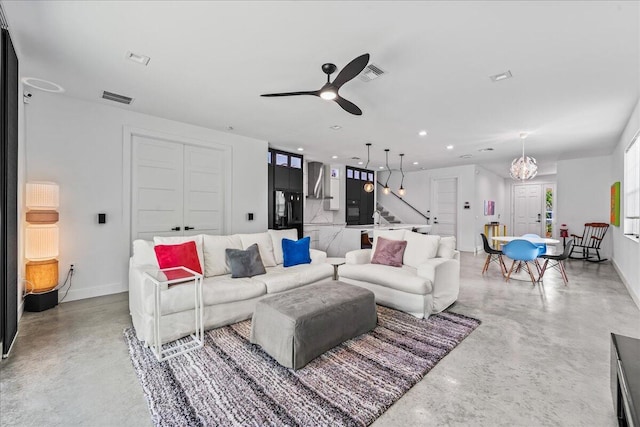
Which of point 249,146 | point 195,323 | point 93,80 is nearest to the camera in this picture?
point 195,323

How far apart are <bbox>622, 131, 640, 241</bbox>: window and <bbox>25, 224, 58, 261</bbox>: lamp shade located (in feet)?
24.0

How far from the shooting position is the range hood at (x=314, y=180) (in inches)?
311

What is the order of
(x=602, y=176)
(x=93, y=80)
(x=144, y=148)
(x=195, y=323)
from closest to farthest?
1. (x=195, y=323)
2. (x=93, y=80)
3. (x=144, y=148)
4. (x=602, y=176)

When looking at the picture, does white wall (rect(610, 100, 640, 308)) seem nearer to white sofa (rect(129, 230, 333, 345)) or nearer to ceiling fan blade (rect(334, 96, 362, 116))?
ceiling fan blade (rect(334, 96, 362, 116))

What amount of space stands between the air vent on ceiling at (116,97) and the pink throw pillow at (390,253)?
3916mm

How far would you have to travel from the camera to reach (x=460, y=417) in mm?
1691

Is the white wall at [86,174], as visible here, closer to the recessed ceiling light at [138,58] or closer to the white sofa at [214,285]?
the white sofa at [214,285]

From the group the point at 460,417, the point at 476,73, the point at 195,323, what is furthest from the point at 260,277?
the point at 476,73

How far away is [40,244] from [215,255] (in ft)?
6.46

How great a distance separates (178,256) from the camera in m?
3.01

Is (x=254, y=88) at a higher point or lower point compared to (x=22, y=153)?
Result: higher

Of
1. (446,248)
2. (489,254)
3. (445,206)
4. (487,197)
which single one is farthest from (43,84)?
(487,197)

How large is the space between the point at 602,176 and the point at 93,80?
10.5m

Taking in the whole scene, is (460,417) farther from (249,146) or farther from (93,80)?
(249,146)
